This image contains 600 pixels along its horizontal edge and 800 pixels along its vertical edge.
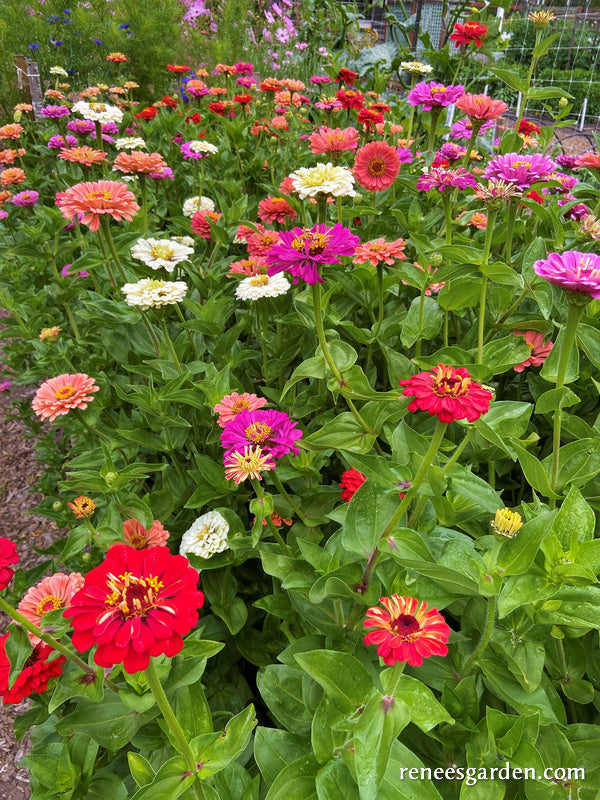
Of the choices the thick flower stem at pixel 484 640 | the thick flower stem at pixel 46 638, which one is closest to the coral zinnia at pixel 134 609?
the thick flower stem at pixel 46 638

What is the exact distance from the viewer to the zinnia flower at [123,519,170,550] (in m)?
1.14

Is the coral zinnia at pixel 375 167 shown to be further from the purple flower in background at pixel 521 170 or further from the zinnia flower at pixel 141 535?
the zinnia flower at pixel 141 535

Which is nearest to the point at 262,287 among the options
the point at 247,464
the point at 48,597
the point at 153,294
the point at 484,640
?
the point at 153,294

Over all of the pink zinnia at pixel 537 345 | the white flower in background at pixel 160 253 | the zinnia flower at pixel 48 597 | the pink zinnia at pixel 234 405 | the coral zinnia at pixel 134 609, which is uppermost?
the white flower in background at pixel 160 253

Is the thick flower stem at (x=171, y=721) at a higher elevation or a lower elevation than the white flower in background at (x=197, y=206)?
lower

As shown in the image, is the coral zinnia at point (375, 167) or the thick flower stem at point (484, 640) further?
the coral zinnia at point (375, 167)

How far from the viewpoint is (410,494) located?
0.75 metres

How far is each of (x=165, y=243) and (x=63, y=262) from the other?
918mm

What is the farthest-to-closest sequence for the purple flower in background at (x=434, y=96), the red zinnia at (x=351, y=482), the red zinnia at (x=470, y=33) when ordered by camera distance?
the red zinnia at (x=470, y=33) → the purple flower in background at (x=434, y=96) → the red zinnia at (x=351, y=482)

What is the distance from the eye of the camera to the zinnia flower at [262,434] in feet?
3.13

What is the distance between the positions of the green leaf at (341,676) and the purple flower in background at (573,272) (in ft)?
2.11

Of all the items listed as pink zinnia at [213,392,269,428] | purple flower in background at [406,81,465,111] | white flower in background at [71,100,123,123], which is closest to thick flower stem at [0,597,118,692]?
pink zinnia at [213,392,269,428]

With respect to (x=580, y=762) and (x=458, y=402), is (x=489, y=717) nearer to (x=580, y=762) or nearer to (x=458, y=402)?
(x=580, y=762)

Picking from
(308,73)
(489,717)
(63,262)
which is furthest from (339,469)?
(308,73)
